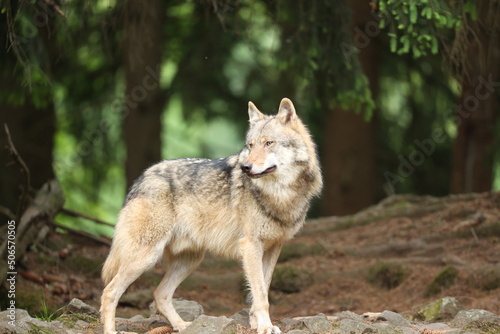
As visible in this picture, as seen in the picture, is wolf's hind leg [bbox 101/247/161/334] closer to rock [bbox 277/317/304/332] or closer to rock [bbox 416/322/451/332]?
rock [bbox 277/317/304/332]

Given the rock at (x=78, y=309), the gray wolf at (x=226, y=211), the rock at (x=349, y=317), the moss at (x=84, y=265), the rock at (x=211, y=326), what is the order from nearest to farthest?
the rock at (x=211, y=326)
the gray wolf at (x=226, y=211)
the rock at (x=349, y=317)
the rock at (x=78, y=309)
the moss at (x=84, y=265)

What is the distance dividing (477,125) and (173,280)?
8.12 meters

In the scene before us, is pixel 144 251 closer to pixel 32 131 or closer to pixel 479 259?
pixel 479 259

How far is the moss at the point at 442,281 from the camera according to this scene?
28.6 feet

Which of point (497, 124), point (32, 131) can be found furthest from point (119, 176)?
point (497, 124)

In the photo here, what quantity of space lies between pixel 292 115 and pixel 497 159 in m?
10.1

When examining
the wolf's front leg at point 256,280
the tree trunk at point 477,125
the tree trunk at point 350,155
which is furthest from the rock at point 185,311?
the tree trunk at point 350,155

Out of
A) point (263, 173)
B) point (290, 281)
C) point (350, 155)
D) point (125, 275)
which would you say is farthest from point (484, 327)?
point (350, 155)

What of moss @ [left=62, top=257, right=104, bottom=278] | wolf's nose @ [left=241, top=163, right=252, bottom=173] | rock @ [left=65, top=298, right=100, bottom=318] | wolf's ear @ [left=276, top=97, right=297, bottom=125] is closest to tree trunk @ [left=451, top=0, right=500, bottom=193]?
wolf's ear @ [left=276, top=97, right=297, bottom=125]

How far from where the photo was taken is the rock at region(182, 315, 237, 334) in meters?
5.69

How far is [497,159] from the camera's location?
15258mm

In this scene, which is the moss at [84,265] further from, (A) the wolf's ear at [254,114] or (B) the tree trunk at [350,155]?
(B) the tree trunk at [350,155]

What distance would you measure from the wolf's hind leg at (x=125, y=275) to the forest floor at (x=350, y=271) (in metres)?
2.43

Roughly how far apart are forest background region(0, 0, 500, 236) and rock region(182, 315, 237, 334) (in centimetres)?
428
